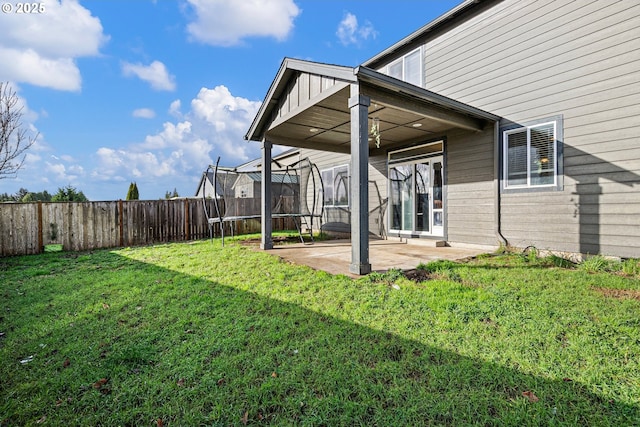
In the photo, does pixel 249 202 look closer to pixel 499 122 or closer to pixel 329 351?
pixel 499 122

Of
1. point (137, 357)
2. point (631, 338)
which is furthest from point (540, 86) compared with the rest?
point (137, 357)

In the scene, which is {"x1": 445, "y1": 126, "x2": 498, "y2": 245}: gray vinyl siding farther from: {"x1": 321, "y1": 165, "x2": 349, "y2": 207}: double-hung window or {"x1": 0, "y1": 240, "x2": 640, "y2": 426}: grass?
{"x1": 321, "y1": 165, "x2": 349, "y2": 207}: double-hung window

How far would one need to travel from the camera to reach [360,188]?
4117 mm

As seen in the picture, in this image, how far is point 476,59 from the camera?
21.5 feet

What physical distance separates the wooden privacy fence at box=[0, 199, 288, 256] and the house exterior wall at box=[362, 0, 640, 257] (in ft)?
26.5

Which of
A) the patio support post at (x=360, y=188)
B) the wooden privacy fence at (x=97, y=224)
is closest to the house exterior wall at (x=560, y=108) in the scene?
the patio support post at (x=360, y=188)

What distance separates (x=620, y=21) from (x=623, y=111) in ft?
4.76

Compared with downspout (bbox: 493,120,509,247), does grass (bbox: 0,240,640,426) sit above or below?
below

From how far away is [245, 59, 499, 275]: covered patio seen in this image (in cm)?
418

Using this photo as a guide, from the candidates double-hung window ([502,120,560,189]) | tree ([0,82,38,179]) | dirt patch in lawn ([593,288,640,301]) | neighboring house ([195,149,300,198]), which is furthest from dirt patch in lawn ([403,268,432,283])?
tree ([0,82,38,179])

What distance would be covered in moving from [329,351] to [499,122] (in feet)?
20.1

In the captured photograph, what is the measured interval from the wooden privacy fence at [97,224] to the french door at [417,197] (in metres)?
6.15

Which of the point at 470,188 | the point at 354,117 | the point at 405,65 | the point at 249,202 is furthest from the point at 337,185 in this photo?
the point at 354,117

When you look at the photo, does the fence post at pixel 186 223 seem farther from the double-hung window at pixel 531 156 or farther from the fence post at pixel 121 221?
the double-hung window at pixel 531 156
